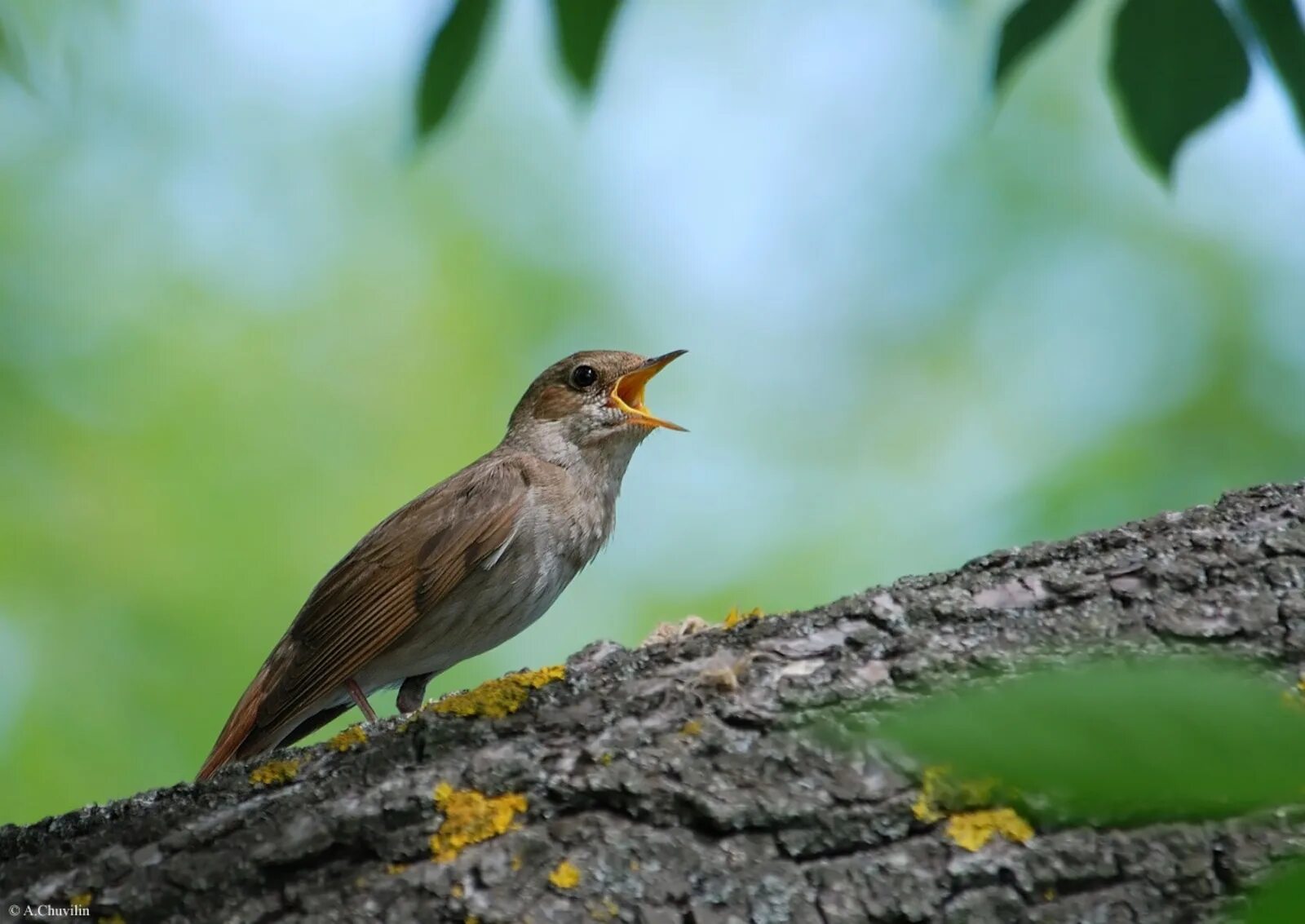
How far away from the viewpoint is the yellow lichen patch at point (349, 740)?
3.28m

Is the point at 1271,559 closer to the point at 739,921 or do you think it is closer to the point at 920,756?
the point at 739,921

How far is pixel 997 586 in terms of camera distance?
3.30 metres

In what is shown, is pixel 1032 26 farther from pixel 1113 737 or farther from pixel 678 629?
pixel 1113 737

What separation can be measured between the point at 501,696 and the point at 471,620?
7.32 ft

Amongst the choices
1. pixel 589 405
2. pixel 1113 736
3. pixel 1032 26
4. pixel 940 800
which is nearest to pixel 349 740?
pixel 940 800

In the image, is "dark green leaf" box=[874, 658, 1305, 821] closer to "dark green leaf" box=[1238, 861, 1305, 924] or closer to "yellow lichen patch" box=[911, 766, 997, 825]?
"dark green leaf" box=[1238, 861, 1305, 924]

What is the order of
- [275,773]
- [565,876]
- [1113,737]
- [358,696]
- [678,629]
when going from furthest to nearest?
1. [358,696]
2. [678,629]
3. [275,773]
4. [565,876]
5. [1113,737]

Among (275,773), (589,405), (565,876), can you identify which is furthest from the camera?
(589,405)

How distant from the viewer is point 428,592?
5383 mm

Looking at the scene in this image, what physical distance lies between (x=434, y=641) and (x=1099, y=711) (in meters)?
4.70

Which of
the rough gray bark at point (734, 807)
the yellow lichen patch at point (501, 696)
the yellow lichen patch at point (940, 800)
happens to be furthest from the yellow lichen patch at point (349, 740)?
the yellow lichen patch at point (940, 800)

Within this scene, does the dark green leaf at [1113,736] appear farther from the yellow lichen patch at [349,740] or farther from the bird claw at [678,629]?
the bird claw at [678,629]

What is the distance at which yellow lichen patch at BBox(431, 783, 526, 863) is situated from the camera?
2836 millimetres

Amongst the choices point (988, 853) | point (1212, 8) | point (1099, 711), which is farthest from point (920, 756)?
point (1212, 8)
